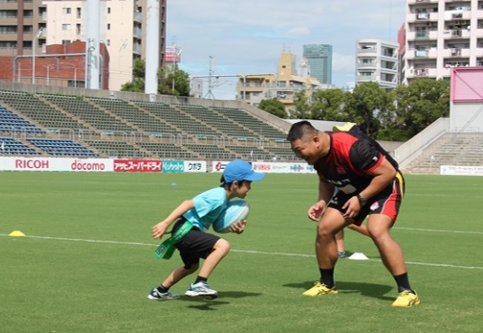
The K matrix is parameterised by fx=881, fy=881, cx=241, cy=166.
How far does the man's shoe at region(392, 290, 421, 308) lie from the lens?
879cm

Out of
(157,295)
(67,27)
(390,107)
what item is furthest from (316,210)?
(67,27)

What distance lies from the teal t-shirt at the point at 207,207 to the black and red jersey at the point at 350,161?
120 cm

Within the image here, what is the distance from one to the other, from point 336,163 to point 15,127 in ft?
183

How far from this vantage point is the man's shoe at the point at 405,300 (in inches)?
346

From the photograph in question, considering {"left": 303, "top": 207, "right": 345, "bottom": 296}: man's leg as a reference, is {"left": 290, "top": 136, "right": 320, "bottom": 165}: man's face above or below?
above

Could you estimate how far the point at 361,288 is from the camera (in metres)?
10.2

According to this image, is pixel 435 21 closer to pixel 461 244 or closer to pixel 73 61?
pixel 73 61

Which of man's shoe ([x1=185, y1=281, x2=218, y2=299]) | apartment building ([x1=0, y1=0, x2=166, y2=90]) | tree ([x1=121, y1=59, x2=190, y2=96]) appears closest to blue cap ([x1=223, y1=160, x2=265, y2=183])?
man's shoe ([x1=185, y1=281, x2=218, y2=299])

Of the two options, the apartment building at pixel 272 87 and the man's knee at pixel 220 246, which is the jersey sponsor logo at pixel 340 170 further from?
the apartment building at pixel 272 87

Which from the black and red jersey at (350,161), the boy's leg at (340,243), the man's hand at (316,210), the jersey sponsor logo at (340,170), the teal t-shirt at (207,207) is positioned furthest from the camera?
the boy's leg at (340,243)

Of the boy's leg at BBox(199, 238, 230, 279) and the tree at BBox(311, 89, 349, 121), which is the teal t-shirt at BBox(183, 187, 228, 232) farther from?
the tree at BBox(311, 89, 349, 121)

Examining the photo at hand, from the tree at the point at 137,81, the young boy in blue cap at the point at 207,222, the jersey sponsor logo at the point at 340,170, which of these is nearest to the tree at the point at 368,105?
the tree at the point at 137,81

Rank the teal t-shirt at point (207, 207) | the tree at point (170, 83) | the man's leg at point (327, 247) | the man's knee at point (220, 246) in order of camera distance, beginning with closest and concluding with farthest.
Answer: the teal t-shirt at point (207, 207) → the man's knee at point (220, 246) → the man's leg at point (327, 247) → the tree at point (170, 83)

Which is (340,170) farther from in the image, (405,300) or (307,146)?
(405,300)
